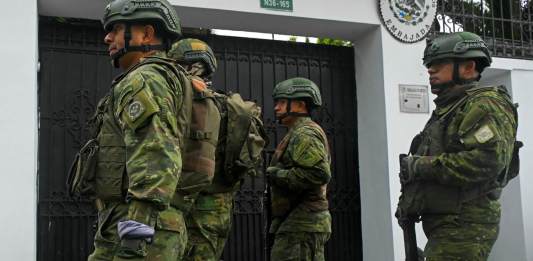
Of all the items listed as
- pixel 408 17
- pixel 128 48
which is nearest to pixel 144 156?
pixel 128 48

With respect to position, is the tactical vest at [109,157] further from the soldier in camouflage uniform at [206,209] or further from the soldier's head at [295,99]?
the soldier's head at [295,99]

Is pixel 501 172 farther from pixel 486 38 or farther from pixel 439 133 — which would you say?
pixel 486 38

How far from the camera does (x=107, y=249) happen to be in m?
3.15

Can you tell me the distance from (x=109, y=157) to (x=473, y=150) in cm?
207

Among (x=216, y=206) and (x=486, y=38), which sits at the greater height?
(x=486, y=38)

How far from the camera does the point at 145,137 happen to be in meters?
2.93

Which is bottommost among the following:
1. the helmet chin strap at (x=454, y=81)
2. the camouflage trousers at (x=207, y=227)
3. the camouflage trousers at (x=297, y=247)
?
the camouflage trousers at (x=297, y=247)

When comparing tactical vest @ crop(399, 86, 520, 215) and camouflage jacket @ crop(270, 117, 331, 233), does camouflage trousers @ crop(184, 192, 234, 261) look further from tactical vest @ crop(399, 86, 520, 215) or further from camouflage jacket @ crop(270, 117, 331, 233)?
tactical vest @ crop(399, 86, 520, 215)

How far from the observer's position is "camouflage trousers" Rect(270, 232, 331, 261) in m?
5.20

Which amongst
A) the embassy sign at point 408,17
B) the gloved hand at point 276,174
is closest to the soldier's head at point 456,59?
the gloved hand at point 276,174

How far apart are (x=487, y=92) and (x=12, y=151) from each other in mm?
3661

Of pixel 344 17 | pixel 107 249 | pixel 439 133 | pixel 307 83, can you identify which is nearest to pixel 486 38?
pixel 344 17

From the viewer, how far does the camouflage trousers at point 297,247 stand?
17.0 feet

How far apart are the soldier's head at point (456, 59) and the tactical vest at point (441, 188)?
0.64ft
